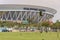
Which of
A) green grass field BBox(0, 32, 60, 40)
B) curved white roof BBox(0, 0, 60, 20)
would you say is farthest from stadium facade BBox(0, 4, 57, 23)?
green grass field BBox(0, 32, 60, 40)

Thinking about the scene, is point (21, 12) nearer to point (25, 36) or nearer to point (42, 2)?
point (42, 2)

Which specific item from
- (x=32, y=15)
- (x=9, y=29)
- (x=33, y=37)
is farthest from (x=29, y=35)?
(x=32, y=15)

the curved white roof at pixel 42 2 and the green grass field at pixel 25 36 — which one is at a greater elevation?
the curved white roof at pixel 42 2

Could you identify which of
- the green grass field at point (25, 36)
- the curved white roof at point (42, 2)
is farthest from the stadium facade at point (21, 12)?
the green grass field at point (25, 36)

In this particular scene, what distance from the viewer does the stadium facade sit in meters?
1.21

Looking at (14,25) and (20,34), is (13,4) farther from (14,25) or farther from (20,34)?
(20,34)

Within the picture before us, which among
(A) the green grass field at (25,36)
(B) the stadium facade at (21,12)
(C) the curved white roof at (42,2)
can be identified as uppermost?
(C) the curved white roof at (42,2)

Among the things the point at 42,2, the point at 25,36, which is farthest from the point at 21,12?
the point at 25,36

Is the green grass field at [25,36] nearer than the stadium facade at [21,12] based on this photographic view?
Yes

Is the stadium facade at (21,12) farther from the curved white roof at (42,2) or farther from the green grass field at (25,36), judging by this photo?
the green grass field at (25,36)

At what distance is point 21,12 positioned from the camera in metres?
1.28

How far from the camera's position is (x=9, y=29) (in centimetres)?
103

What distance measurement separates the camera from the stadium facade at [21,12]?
3.96 ft

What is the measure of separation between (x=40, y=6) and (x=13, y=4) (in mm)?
252
